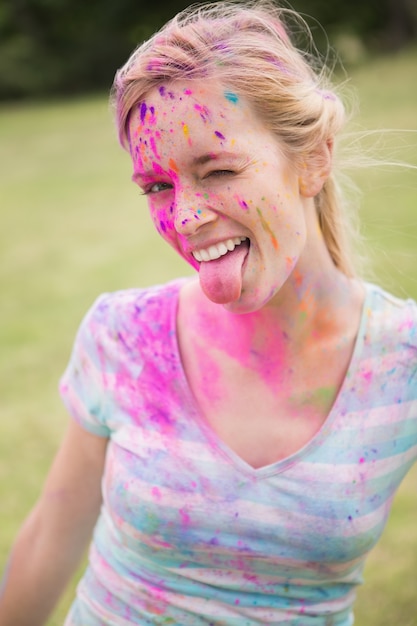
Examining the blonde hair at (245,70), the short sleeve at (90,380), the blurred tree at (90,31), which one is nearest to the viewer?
the blonde hair at (245,70)

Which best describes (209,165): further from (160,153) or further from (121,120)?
(121,120)

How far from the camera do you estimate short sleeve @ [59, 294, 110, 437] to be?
1.80m

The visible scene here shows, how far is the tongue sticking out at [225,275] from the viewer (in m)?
1.56

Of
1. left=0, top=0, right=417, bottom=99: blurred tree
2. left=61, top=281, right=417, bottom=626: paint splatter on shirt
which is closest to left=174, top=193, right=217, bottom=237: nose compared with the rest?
left=61, top=281, right=417, bottom=626: paint splatter on shirt

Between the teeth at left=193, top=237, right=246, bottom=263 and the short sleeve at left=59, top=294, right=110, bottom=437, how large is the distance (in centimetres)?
35

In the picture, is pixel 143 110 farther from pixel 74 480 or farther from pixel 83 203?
pixel 83 203

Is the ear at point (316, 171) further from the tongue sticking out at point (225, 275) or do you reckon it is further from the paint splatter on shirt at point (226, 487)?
the paint splatter on shirt at point (226, 487)

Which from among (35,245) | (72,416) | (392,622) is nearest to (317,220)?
(72,416)

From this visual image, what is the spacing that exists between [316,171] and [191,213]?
0.95ft

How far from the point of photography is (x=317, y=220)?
1.79 metres

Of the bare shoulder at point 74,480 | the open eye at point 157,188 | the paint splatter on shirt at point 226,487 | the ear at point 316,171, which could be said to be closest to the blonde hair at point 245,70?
the ear at point 316,171

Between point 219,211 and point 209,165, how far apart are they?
86 millimetres

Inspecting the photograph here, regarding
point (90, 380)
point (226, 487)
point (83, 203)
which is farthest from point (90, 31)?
point (226, 487)

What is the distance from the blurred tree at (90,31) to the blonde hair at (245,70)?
17658 millimetres
